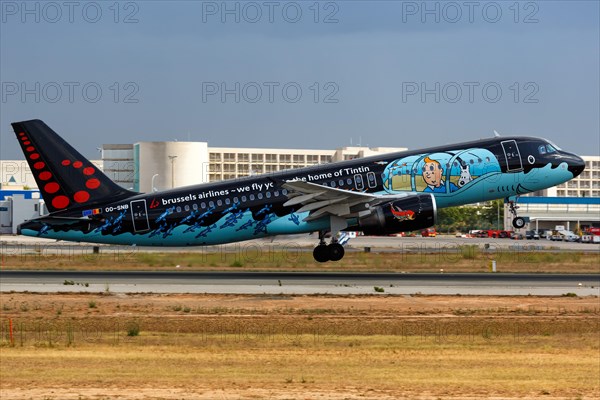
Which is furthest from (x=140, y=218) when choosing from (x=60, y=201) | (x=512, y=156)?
(x=512, y=156)

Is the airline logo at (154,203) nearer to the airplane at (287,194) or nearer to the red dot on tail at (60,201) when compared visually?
the airplane at (287,194)

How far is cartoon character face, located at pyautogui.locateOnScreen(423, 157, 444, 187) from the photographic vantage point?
50781mm

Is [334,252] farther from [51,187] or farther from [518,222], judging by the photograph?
[51,187]

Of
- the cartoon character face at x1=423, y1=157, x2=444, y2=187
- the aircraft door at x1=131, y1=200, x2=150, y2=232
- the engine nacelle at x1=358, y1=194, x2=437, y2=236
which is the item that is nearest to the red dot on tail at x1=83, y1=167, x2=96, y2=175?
the aircraft door at x1=131, y1=200, x2=150, y2=232

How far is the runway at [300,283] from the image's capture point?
168ft

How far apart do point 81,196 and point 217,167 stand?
109 m

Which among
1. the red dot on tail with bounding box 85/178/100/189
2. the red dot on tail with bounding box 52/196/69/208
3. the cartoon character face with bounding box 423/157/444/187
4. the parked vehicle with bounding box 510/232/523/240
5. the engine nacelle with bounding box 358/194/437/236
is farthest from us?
the parked vehicle with bounding box 510/232/523/240

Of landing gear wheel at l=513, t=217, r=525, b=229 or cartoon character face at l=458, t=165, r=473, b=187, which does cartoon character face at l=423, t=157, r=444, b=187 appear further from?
landing gear wheel at l=513, t=217, r=525, b=229

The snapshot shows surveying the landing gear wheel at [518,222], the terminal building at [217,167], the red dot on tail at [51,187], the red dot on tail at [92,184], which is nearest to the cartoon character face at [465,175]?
the landing gear wheel at [518,222]

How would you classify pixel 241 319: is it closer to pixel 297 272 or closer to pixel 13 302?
pixel 13 302

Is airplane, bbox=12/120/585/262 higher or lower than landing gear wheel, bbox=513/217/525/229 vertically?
higher

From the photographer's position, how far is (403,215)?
5016 cm

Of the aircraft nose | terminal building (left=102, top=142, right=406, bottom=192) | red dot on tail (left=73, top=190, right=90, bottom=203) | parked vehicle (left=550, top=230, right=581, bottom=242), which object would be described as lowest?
parked vehicle (left=550, top=230, right=581, bottom=242)

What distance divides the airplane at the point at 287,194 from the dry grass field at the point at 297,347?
14.7ft
